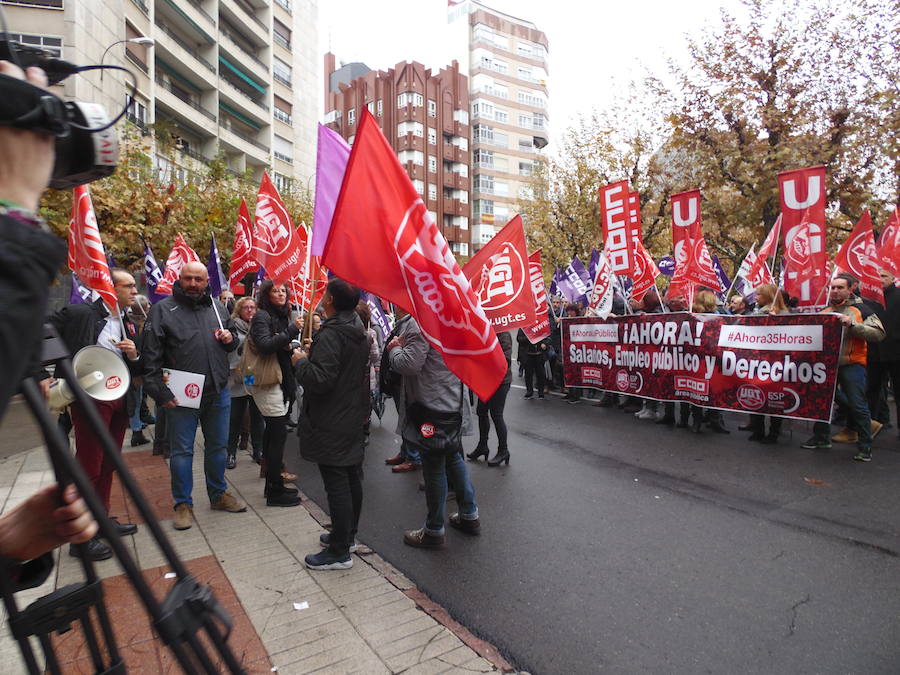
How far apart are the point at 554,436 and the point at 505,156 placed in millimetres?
63410

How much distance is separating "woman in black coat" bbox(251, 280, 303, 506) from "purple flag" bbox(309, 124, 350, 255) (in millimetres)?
1387

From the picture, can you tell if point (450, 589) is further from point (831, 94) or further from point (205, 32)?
point (205, 32)

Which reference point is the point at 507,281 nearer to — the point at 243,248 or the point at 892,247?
the point at 243,248

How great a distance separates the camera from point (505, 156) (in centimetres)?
6750

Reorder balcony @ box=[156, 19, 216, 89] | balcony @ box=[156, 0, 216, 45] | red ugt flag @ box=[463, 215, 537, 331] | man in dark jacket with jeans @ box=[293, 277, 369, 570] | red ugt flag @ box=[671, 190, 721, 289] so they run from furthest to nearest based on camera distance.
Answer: balcony @ box=[156, 0, 216, 45] → balcony @ box=[156, 19, 216, 89] → red ugt flag @ box=[671, 190, 721, 289] → red ugt flag @ box=[463, 215, 537, 331] → man in dark jacket with jeans @ box=[293, 277, 369, 570]

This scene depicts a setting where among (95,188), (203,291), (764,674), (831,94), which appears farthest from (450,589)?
(831,94)

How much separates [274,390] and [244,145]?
39675 mm

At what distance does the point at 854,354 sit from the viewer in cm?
683

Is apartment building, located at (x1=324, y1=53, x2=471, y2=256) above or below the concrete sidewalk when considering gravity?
above

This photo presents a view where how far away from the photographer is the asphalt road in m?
3.13

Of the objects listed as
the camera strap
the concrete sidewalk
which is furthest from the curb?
the camera strap

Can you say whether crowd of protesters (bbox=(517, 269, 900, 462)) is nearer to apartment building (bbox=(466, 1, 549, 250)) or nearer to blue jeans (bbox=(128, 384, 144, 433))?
blue jeans (bbox=(128, 384, 144, 433))

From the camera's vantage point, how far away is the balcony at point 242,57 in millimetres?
38281

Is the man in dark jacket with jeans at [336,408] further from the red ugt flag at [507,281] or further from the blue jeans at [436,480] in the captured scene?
the red ugt flag at [507,281]
